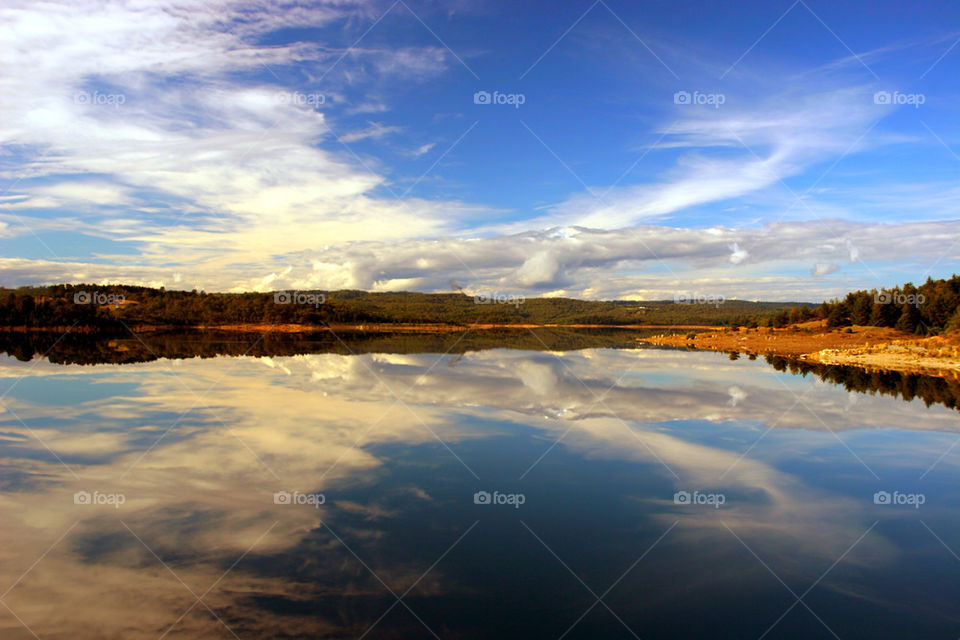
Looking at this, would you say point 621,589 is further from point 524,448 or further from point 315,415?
point 315,415

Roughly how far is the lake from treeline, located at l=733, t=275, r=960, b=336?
45.2m

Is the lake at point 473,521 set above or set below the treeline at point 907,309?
below

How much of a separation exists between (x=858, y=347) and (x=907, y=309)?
40.9 ft

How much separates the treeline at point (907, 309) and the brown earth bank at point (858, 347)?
5.45 feet

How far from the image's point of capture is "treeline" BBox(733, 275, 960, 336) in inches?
2112

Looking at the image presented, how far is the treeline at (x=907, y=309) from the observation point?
53.7 meters

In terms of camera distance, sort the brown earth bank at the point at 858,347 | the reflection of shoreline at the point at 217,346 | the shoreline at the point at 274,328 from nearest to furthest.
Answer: the brown earth bank at the point at 858,347, the reflection of shoreline at the point at 217,346, the shoreline at the point at 274,328

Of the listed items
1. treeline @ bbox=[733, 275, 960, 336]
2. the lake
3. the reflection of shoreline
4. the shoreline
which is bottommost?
the lake

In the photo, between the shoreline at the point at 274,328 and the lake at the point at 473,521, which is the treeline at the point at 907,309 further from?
the shoreline at the point at 274,328

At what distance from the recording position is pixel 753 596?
693 cm

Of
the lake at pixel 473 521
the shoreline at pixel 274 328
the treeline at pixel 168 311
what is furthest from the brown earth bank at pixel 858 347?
the shoreline at pixel 274 328

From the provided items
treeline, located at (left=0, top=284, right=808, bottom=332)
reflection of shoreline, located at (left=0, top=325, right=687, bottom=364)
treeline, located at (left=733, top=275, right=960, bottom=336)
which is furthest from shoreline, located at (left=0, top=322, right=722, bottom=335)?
treeline, located at (left=733, top=275, right=960, bottom=336)

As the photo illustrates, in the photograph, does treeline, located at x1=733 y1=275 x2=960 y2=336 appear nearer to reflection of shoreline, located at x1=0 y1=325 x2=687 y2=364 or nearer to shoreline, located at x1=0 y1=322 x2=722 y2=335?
reflection of shoreline, located at x1=0 y1=325 x2=687 y2=364

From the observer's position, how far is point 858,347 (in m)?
49.6
